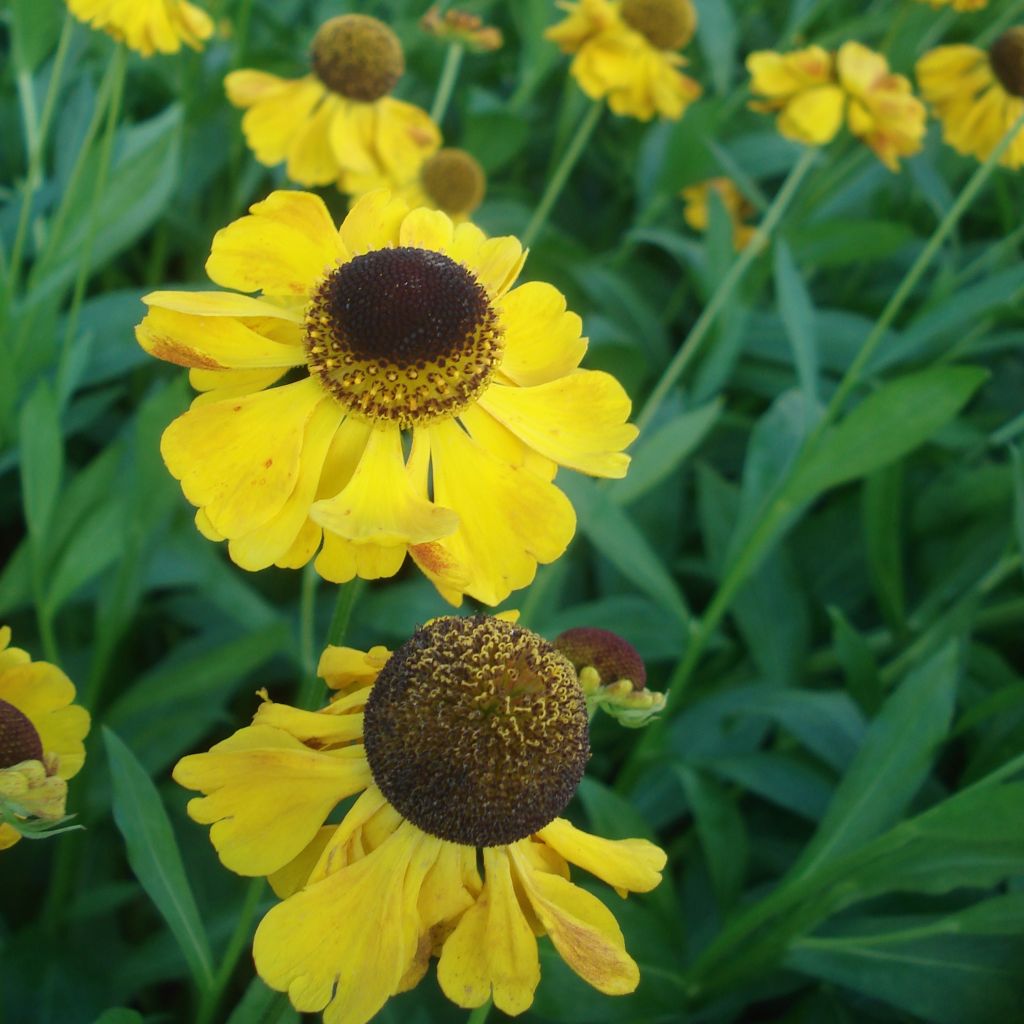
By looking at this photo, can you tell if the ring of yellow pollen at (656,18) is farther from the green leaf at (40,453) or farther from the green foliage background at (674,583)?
the green leaf at (40,453)

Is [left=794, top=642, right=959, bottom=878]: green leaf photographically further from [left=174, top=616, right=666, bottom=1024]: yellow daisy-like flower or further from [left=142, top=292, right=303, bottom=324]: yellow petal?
[left=142, top=292, right=303, bottom=324]: yellow petal

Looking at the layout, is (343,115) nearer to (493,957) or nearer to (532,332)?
(532,332)

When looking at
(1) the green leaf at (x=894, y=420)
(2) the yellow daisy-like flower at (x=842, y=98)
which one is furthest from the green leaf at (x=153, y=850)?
(2) the yellow daisy-like flower at (x=842, y=98)

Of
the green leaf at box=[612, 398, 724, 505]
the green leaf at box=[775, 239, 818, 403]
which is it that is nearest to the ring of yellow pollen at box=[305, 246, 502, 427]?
the green leaf at box=[612, 398, 724, 505]

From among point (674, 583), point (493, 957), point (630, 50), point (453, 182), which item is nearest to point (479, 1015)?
point (493, 957)

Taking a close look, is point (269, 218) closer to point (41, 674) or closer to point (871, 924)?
point (41, 674)
